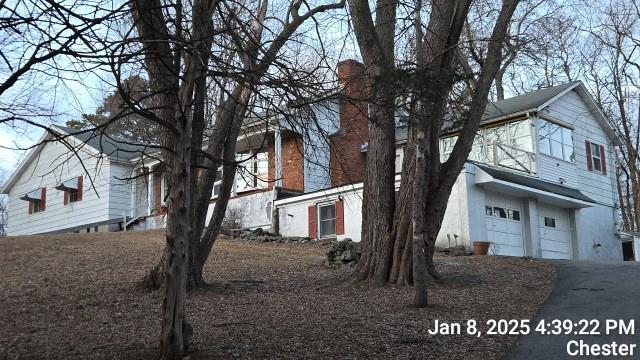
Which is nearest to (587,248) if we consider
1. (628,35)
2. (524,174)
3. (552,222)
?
(552,222)

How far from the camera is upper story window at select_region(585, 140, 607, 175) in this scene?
24.1m

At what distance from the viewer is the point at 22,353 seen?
6.22 metres

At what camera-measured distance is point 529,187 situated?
18359 millimetres

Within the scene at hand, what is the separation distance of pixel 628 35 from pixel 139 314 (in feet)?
78.6

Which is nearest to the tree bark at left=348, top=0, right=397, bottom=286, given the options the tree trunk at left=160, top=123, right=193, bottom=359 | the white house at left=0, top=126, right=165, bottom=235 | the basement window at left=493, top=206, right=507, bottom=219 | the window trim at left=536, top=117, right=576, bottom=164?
the tree trunk at left=160, top=123, right=193, bottom=359

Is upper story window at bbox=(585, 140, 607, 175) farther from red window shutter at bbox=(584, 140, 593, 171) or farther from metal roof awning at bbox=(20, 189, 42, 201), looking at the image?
metal roof awning at bbox=(20, 189, 42, 201)

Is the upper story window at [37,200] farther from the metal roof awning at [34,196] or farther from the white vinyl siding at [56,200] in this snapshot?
the white vinyl siding at [56,200]

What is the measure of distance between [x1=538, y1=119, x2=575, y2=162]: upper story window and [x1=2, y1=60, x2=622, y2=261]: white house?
0.04m

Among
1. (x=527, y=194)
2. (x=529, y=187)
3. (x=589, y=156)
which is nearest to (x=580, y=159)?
(x=589, y=156)

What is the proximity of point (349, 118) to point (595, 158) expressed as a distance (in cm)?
1889

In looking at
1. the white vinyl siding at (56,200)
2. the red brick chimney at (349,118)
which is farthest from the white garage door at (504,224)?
the white vinyl siding at (56,200)

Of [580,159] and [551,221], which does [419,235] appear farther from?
[580,159]

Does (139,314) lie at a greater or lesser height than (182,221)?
lesser

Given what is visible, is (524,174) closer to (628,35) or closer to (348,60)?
(628,35)
